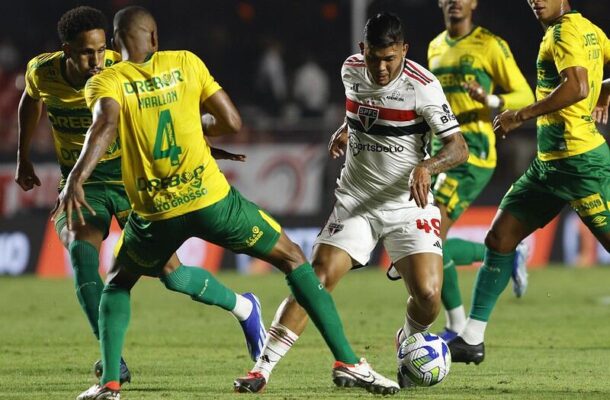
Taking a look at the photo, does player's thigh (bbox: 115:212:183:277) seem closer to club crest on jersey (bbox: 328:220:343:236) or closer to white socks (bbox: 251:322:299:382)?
white socks (bbox: 251:322:299:382)

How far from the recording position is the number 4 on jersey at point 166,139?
6668mm

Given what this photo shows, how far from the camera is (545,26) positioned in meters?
8.34

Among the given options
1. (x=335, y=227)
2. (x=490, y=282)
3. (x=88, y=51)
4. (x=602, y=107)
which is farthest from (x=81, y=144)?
(x=602, y=107)

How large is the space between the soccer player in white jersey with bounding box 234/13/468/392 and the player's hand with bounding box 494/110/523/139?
1.60ft

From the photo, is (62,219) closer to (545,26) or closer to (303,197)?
(545,26)

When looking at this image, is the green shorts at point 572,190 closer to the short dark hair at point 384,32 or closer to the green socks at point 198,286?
the short dark hair at point 384,32

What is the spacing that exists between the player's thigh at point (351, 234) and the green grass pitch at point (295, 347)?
79 centimetres

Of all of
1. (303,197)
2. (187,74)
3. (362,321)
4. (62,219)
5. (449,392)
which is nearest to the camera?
(187,74)

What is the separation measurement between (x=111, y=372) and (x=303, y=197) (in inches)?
386

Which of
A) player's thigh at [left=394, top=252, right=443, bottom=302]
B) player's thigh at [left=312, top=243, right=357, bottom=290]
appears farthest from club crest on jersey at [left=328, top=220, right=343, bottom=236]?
player's thigh at [left=394, top=252, right=443, bottom=302]

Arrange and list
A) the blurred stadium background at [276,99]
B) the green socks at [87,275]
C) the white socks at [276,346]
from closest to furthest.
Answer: the white socks at [276,346], the green socks at [87,275], the blurred stadium background at [276,99]

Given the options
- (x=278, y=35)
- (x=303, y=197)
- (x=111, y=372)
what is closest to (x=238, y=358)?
(x=111, y=372)

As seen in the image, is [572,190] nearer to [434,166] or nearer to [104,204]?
[434,166]

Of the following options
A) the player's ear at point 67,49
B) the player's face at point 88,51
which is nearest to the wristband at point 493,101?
the player's face at point 88,51
